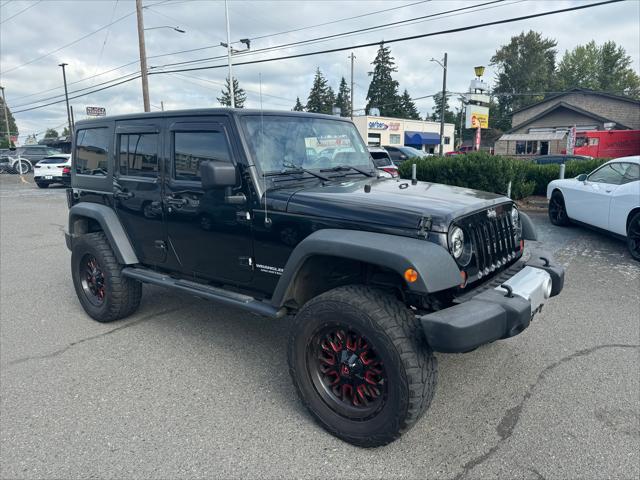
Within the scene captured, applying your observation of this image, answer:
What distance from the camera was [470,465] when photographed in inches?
99.0

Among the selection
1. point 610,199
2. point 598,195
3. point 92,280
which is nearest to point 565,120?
point 598,195

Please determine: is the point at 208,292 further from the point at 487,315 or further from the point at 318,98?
the point at 318,98

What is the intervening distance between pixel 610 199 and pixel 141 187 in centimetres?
675

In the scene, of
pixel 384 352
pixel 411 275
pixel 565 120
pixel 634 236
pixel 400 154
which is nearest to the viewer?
pixel 411 275

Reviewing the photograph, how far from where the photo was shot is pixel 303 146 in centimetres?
362

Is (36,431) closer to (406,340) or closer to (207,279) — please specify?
(207,279)

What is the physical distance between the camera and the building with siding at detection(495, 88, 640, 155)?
36.2 m

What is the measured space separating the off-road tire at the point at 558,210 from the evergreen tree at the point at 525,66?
68248mm

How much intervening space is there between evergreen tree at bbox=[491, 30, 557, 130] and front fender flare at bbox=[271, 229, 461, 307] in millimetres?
75744

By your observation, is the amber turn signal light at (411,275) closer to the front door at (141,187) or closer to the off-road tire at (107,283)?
the front door at (141,187)

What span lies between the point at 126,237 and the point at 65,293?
2.04 metres

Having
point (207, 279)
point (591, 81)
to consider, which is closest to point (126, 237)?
point (207, 279)

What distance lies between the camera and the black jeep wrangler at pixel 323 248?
247cm

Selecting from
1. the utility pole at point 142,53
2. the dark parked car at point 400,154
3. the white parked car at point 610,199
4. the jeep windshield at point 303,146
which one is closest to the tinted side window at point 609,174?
the white parked car at point 610,199
